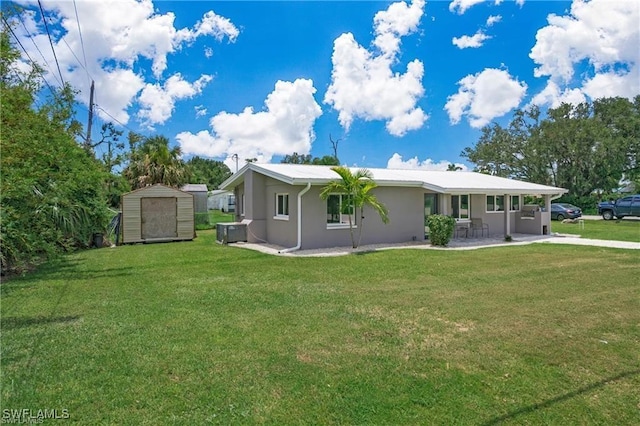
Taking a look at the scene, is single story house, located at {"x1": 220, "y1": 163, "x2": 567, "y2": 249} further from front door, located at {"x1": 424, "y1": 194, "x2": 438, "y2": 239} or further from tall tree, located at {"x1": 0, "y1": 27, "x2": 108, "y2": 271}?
tall tree, located at {"x1": 0, "y1": 27, "x2": 108, "y2": 271}

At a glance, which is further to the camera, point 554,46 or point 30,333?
point 554,46

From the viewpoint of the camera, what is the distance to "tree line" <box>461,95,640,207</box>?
35.9 metres

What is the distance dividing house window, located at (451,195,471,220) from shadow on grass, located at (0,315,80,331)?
49.1ft

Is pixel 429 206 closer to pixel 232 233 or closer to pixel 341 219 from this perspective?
pixel 341 219

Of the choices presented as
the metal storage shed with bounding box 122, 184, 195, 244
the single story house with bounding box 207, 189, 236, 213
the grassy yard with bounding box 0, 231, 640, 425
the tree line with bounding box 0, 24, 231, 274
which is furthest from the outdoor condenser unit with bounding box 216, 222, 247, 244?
the single story house with bounding box 207, 189, 236, 213

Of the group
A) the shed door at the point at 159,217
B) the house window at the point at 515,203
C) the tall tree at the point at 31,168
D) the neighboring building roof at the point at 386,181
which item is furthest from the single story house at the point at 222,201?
the tall tree at the point at 31,168

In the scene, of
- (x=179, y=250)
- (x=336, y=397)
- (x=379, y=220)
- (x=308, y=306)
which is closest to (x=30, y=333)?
(x=308, y=306)

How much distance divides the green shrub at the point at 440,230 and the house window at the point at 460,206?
A: 9.24 ft

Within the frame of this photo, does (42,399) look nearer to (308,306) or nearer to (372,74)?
(308,306)

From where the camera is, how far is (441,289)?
7672 mm

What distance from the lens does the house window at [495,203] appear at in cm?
1831

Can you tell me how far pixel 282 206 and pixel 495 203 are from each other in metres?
10.3

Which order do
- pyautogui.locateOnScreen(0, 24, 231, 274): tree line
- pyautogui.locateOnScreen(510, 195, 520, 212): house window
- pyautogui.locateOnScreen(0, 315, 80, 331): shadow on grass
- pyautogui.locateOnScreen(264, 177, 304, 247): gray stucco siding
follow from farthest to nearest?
pyautogui.locateOnScreen(510, 195, 520, 212): house window
pyautogui.locateOnScreen(264, 177, 304, 247): gray stucco siding
pyautogui.locateOnScreen(0, 24, 231, 274): tree line
pyautogui.locateOnScreen(0, 315, 80, 331): shadow on grass

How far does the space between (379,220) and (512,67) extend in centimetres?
1572
